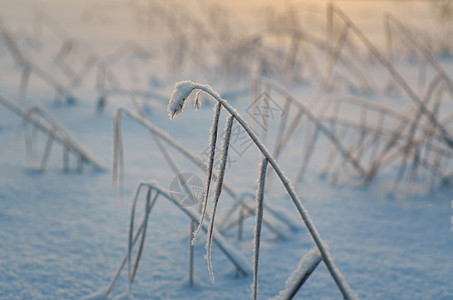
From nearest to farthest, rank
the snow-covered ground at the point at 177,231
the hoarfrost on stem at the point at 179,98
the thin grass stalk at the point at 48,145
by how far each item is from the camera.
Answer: the hoarfrost on stem at the point at 179,98
the snow-covered ground at the point at 177,231
the thin grass stalk at the point at 48,145

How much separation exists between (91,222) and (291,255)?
0.46m

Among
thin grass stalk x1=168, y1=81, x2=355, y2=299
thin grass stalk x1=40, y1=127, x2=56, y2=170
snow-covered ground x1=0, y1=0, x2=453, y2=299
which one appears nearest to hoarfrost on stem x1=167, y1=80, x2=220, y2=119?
thin grass stalk x1=168, y1=81, x2=355, y2=299

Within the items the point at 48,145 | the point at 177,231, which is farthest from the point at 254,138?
the point at 48,145

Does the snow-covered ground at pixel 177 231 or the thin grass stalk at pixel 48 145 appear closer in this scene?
the snow-covered ground at pixel 177 231

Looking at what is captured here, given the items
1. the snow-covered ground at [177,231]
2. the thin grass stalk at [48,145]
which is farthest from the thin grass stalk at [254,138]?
the thin grass stalk at [48,145]

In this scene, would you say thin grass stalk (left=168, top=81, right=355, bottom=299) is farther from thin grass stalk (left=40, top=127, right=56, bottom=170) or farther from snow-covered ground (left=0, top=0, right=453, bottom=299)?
thin grass stalk (left=40, top=127, right=56, bottom=170)

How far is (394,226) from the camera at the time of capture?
2.93 ft

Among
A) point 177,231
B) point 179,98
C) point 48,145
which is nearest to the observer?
point 179,98

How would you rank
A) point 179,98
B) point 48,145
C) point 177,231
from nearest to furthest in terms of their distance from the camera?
point 179,98
point 177,231
point 48,145

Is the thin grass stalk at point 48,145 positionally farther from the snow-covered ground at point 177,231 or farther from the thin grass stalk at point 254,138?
the thin grass stalk at point 254,138

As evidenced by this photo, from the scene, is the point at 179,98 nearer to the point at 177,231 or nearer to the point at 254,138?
the point at 254,138

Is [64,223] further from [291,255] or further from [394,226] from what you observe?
[394,226]

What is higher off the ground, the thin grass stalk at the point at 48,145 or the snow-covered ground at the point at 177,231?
the thin grass stalk at the point at 48,145

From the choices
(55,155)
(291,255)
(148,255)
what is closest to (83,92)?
(55,155)
